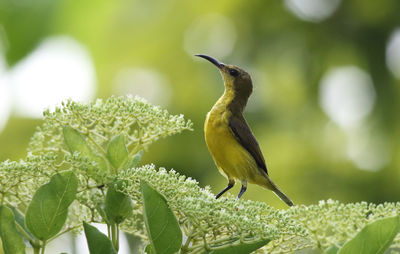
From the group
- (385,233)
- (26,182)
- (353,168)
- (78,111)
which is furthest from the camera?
(353,168)

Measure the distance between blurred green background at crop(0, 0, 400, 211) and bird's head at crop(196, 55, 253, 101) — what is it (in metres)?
5.62

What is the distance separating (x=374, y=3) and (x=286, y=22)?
1.56 meters

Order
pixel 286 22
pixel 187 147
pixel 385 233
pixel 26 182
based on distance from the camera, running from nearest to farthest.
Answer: pixel 385 233 < pixel 26 182 < pixel 187 147 < pixel 286 22

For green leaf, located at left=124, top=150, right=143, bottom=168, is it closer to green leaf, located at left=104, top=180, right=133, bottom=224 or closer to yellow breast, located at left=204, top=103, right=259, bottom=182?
green leaf, located at left=104, top=180, right=133, bottom=224

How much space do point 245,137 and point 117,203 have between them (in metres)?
1.88

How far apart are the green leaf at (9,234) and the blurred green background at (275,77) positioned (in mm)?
7752

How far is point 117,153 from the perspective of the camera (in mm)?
1505

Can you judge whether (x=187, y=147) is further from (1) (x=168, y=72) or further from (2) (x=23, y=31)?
(2) (x=23, y=31)

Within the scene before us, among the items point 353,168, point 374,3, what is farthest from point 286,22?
point 353,168

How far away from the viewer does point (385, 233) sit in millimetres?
1278

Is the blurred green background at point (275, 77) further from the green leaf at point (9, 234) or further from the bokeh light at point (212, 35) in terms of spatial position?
the green leaf at point (9, 234)

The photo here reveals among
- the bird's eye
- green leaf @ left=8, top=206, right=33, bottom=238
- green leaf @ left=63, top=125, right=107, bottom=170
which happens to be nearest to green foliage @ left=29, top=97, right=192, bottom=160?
green leaf @ left=63, top=125, right=107, bottom=170

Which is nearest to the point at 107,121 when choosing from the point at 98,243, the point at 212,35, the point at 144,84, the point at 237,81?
the point at 98,243

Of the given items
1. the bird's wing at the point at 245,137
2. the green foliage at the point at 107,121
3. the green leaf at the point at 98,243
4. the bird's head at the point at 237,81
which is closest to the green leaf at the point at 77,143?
the green foliage at the point at 107,121
